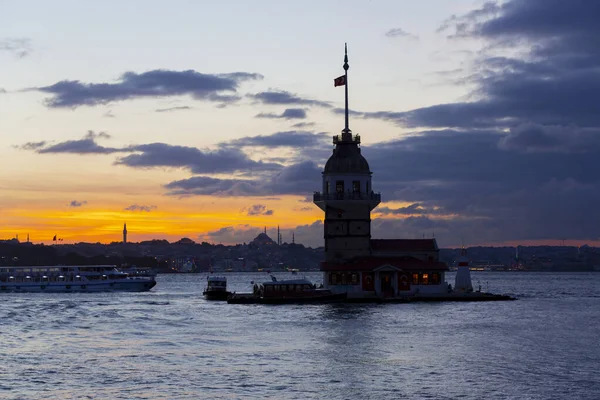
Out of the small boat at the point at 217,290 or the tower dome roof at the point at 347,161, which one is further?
the small boat at the point at 217,290

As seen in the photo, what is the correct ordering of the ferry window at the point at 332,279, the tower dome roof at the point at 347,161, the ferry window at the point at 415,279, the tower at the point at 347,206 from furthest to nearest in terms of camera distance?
the tower dome roof at the point at 347,161 → the tower at the point at 347,206 → the ferry window at the point at 415,279 → the ferry window at the point at 332,279

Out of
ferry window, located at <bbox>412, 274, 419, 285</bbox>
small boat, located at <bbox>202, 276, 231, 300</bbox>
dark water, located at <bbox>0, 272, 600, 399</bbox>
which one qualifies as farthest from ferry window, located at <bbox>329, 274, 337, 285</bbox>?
small boat, located at <bbox>202, 276, 231, 300</bbox>

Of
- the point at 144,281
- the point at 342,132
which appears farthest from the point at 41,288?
the point at 342,132

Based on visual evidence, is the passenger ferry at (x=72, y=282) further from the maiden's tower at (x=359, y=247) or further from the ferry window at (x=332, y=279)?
the ferry window at (x=332, y=279)

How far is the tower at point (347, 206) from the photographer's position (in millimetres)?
111625

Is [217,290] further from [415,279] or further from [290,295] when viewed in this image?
[415,279]

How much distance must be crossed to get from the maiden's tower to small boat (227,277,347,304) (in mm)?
1800

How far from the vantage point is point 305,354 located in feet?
201

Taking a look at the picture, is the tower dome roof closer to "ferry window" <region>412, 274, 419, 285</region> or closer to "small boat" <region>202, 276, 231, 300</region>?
"ferry window" <region>412, 274, 419, 285</region>

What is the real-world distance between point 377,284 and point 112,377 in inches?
2353

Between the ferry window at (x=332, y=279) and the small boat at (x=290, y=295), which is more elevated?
the ferry window at (x=332, y=279)

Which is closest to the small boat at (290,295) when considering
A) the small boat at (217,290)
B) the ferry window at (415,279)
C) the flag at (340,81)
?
the ferry window at (415,279)

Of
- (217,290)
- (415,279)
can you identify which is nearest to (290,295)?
(415,279)

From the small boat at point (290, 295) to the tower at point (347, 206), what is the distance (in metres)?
5.13
